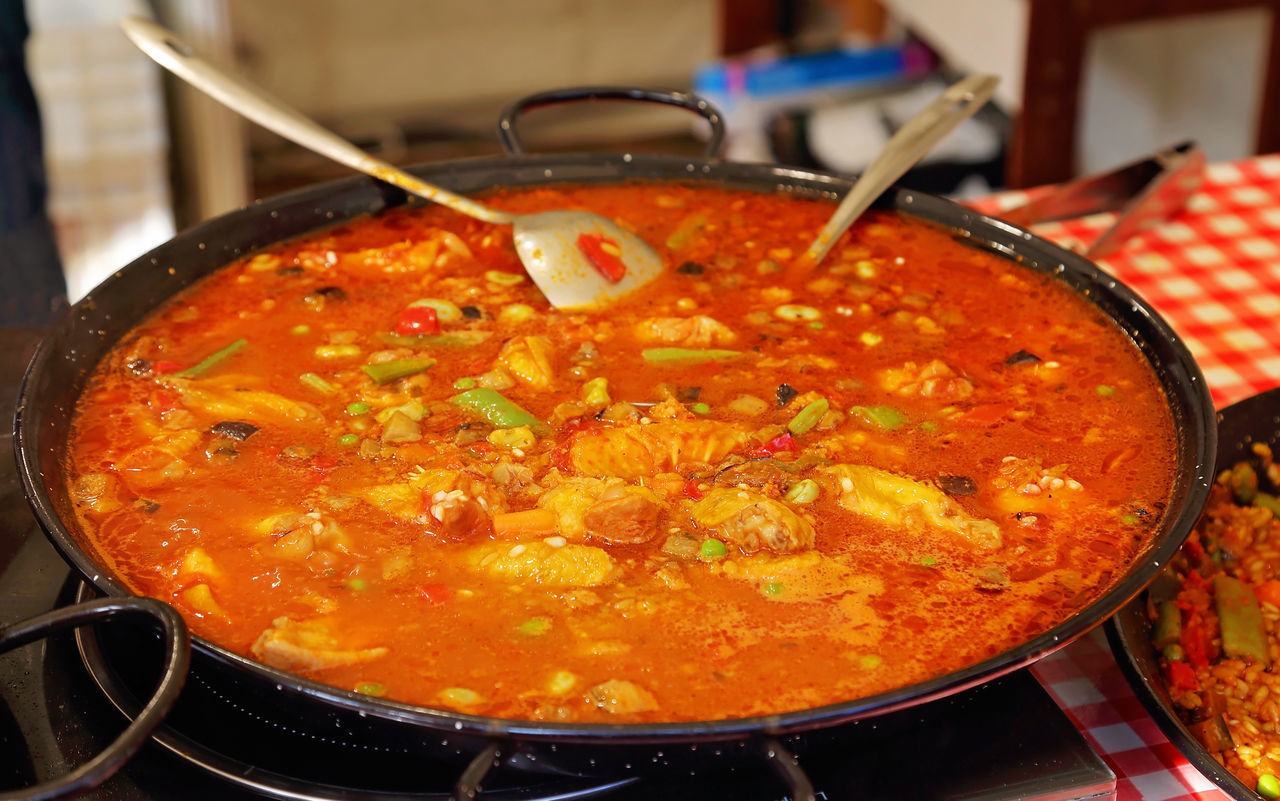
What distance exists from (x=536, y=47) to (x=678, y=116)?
0.89 m

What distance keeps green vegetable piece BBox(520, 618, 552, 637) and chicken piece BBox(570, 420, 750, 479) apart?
307mm

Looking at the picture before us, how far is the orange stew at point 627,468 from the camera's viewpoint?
1413mm

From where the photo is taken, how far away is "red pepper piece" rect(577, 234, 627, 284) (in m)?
2.20

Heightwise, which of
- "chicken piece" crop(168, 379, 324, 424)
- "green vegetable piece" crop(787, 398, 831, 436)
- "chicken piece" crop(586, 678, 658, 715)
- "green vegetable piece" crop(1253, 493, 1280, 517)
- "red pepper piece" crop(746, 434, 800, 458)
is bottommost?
"green vegetable piece" crop(1253, 493, 1280, 517)

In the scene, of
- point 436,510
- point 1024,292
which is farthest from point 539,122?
point 436,510

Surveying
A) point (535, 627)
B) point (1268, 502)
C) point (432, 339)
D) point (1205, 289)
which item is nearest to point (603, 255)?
point (432, 339)

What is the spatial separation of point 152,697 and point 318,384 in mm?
806

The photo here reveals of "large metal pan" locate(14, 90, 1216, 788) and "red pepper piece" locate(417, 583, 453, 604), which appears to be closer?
"large metal pan" locate(14, 90, 1216, 788)

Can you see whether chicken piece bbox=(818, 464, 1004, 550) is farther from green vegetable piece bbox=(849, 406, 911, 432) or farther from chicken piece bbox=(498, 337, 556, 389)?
chicken piece bbox=(498, 337, 556, 389)

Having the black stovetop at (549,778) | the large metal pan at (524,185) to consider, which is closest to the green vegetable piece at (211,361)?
the large metal pan at (524,185)

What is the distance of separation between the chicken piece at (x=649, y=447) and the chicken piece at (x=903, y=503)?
17 centimetres

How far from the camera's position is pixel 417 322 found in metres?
2.09

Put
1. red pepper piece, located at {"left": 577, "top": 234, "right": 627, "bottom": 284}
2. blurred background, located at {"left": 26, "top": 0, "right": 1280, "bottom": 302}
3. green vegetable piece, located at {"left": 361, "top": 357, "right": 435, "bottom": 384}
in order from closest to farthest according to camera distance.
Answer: green vegetable piece, located at {"left": 361, "top": 357, "right": 435, "bottom": 384} → red pepper piece, located at {"left": 577, "top": 234, "right": 627, "bottom": 284} → blurred background, located at {"left": 26, "top": 0, "right": 1280, "bottom": 302}

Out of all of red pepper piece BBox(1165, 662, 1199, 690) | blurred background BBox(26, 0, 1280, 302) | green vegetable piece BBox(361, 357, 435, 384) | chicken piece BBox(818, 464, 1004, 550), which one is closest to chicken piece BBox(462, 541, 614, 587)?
chicken piece BBox(818, 464, 1004, 550)
